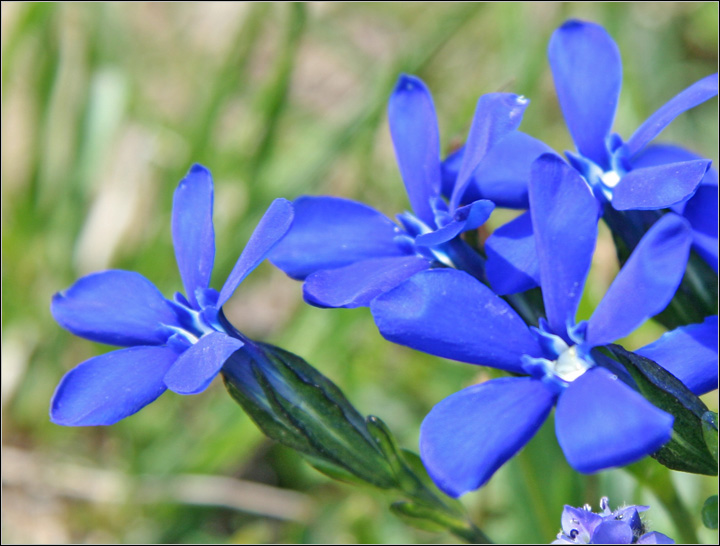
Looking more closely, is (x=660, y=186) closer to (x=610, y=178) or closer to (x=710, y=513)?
(x=610, y=178)

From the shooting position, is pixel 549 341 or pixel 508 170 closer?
Answer: pixel 549 341

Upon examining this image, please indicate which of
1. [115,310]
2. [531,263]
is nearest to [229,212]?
[115,310]

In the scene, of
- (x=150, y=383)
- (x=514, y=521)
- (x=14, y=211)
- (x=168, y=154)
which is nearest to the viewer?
(x=150, y=383)

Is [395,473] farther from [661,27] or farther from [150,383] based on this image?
[661,27]

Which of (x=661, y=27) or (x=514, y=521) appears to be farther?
(x=661, y=27)

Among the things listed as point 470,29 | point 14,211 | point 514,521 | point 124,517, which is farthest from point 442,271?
point 470,29

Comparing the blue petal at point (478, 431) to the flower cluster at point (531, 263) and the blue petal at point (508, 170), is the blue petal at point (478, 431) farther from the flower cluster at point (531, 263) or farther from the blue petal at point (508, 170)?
the blue petal at point (508, 170)
